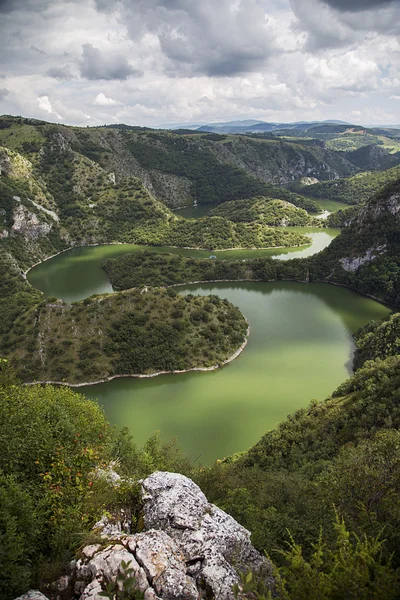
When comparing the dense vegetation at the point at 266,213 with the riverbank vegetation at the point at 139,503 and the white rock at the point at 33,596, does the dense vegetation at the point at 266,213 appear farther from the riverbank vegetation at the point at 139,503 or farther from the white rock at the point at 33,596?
the white rock at the point at 33,596

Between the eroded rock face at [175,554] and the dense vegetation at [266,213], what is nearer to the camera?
the eroded rock face at [175,554]

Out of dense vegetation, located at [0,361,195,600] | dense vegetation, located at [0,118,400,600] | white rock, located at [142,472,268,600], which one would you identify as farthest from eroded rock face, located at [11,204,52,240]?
white rock, located at [142,472,268,600]

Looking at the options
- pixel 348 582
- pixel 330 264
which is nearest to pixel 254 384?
pixel 348 582

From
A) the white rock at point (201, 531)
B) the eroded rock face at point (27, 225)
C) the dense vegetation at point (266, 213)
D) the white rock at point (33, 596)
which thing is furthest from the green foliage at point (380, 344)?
the eroded rock face at point (27, 225)

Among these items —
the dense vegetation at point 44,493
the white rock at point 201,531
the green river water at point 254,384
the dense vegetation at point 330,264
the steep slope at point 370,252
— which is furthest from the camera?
the dense vegetation at point 330,264

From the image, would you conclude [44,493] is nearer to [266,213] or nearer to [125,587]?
[125,587]

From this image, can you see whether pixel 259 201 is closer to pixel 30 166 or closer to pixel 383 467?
pixel 30 166

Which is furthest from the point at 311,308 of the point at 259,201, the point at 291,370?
the point at 259,201

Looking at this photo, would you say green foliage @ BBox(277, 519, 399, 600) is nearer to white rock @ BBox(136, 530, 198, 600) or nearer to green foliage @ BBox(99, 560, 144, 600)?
white rock @ BBox(136, 530, 198, 600)
